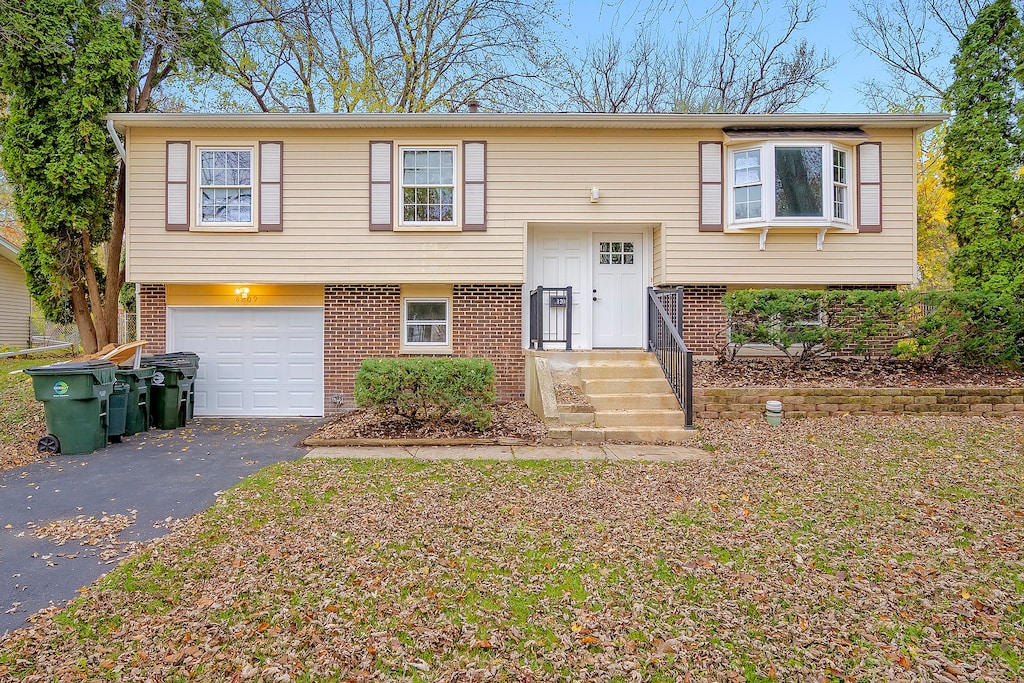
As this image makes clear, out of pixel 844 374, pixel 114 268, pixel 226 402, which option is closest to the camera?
pixel 844 374

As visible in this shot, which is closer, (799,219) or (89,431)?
(89,431)

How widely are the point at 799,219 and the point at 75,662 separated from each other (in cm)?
979

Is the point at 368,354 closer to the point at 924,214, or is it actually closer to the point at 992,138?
the point at 992,138

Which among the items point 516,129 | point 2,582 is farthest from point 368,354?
point 2,582

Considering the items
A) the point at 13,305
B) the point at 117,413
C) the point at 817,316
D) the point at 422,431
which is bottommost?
the point at 422,431

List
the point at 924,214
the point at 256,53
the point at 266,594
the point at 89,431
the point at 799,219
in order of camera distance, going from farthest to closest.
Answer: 1. the point at 924,214
2. the point at 256,53
3. the point at 799,219
4. the point at 89,431
5. the point at 266,594

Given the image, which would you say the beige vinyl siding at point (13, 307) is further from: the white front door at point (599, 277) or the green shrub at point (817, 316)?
the green shrub at point (817, 316)

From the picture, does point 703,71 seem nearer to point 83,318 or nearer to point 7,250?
point 83,318

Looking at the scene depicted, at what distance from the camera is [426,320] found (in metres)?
9.66

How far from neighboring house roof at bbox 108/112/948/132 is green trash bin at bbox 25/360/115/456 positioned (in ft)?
14.7

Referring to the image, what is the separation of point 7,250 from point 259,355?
12.6 meters

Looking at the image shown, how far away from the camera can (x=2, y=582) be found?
319cm

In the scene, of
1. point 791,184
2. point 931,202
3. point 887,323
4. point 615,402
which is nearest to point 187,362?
point 615,402

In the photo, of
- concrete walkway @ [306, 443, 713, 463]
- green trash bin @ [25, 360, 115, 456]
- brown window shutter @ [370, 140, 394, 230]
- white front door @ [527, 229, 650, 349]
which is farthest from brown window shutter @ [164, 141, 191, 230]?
white front door @ [527, 229, 650, 349]
